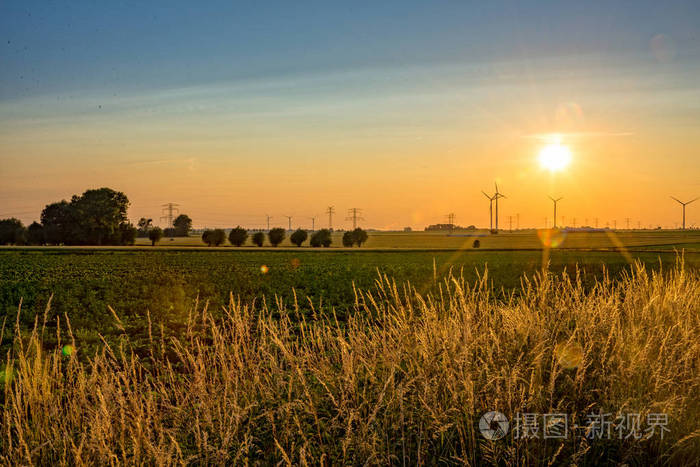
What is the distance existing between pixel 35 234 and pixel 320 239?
53553 mm

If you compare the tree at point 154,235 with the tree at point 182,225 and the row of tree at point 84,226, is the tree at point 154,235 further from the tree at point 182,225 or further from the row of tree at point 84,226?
the tree at point 182,225

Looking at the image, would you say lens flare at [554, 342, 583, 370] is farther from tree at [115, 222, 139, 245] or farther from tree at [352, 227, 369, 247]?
tree at [352, 227, 369, 247]

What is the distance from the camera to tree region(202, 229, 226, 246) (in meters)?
118

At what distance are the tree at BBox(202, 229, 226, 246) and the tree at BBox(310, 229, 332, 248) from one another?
61.0 feet

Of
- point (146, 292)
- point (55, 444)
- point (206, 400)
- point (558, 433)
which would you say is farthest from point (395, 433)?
point (146, 292)

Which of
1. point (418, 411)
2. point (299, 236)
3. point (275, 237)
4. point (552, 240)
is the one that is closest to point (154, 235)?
point (275, 237)

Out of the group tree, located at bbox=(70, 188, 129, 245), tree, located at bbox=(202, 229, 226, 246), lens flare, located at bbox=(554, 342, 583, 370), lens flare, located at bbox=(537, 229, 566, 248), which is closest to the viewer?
lens flare, located at bbox=(554, 342, 583, 370)

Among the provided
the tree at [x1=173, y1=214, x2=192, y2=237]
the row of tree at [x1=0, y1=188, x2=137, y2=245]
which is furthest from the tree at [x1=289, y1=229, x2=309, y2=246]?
the tree at [x1=173, y1=214, x2=192, y2=237]

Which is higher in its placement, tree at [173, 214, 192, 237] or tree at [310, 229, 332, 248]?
tree at [173, 214, 192, 237]

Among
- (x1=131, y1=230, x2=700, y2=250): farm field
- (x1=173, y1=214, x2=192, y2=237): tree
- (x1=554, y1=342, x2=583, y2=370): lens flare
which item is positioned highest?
(x1=173, y1=214, x2=192, y2=237): tree

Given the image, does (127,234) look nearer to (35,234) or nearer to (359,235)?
(35,234)

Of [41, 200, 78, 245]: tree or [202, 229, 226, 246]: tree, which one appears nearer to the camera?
[41, 200, 78, 245]: tree

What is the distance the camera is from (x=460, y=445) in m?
6.11

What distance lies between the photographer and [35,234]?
4333 inches
